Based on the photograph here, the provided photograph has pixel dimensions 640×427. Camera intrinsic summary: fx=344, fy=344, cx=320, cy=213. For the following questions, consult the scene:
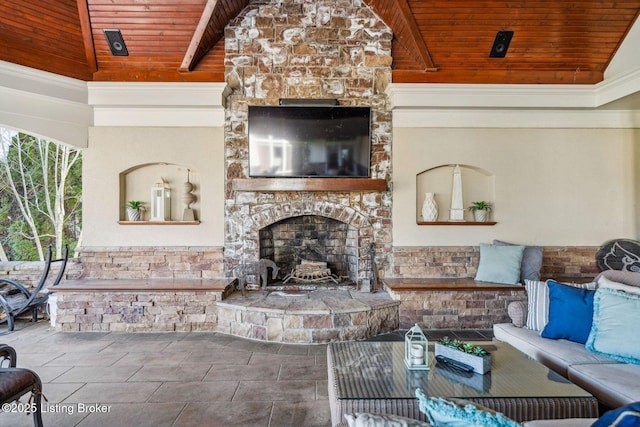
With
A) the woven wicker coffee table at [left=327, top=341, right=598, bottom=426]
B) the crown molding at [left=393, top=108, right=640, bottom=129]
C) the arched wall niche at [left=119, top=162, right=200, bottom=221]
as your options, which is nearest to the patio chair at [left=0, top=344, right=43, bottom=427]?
the woven wicker coffee table at [left=327, top=341, right=598, bottom=426]

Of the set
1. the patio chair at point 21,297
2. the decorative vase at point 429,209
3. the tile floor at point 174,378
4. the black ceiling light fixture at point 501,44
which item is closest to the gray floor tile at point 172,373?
the tile floor at point 174,378

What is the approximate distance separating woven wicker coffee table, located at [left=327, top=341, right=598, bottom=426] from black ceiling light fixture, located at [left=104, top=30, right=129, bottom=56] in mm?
4533

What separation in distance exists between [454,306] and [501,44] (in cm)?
333

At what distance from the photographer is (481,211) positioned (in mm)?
4715

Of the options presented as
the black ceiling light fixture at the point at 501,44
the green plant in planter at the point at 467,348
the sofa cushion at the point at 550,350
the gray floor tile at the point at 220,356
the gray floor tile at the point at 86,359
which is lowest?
the gray floor tile at the point at 220,356

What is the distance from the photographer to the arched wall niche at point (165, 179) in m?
4.82

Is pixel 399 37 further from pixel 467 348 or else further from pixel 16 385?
pixel 16 385

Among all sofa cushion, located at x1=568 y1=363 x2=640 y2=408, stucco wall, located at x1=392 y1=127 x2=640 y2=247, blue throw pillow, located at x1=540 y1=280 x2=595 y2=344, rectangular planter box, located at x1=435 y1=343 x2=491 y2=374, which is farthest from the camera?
stucco wall, located at x1=392 y1=127 x2=640 y2=247

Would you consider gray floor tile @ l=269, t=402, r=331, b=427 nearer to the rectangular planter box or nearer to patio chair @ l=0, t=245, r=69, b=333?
the rectangular planter box

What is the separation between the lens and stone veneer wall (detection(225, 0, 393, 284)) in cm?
461

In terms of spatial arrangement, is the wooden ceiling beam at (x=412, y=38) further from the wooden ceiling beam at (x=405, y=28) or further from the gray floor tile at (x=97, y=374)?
the gray floor tile at (x=97, y=374)

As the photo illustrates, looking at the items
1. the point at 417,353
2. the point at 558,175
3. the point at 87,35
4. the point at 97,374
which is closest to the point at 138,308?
the point at 97,374

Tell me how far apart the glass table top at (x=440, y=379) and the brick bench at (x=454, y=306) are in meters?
1.68

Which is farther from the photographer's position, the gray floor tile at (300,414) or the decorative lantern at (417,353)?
the gray floor tile at (300,414)
